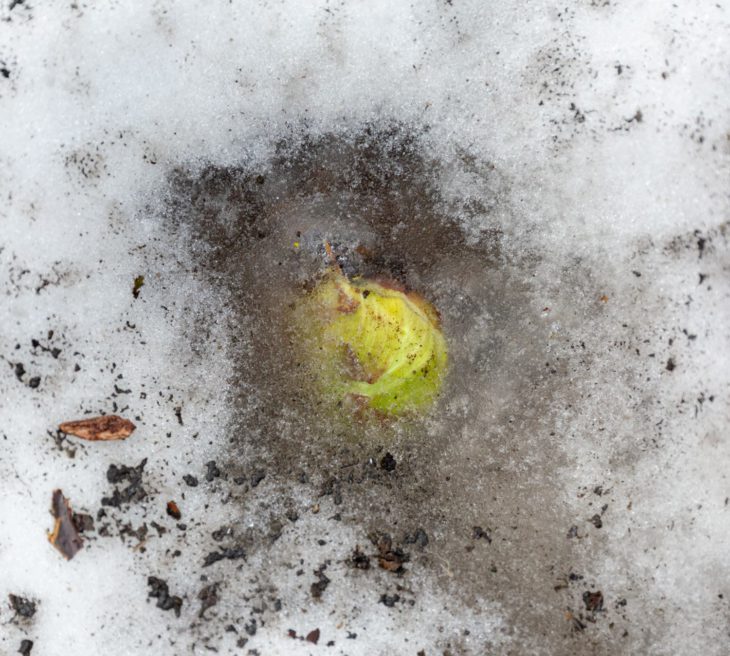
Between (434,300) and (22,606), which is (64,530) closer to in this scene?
(22,606)

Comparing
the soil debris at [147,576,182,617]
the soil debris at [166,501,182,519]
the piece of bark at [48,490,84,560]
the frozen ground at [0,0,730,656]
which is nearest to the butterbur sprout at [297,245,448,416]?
the frozen ground at [0,0,730,656]

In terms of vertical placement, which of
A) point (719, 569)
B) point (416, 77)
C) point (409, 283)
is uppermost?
point (416, 77)

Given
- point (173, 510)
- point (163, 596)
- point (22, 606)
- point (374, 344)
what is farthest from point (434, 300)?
point (22, 606)

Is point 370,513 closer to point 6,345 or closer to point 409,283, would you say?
point 409,283

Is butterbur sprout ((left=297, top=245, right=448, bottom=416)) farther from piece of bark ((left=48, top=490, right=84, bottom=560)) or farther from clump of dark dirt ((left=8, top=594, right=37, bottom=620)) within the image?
clump of dark dirt ((left=8, top=594, right=37, bottom=620))

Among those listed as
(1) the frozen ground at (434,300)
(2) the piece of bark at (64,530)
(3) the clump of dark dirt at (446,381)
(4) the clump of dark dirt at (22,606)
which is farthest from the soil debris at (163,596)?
(4) the clump of dark dirt at (22,606)

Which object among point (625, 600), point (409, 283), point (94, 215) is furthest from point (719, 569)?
point (94, 215)

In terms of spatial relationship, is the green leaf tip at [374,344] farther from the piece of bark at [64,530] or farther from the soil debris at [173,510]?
the piece of bark at [64,530]
